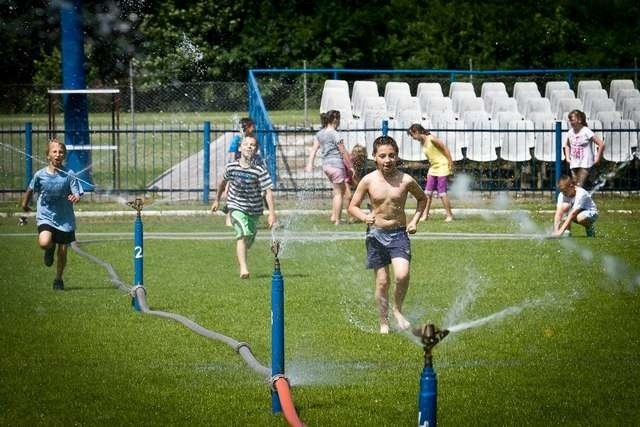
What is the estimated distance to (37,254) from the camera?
19.0 m

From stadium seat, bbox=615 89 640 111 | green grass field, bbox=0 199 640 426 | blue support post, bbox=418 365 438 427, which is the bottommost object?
green grass field, bbox=0 199 640 426

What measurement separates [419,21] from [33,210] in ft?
63.9

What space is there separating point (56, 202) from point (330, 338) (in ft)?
16.2

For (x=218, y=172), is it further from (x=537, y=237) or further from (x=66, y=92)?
(x=537, y=237)

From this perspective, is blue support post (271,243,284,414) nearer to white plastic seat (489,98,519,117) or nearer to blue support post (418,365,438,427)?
blue support post (418,365,438,427)

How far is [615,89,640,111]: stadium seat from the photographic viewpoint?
3077 centimetres

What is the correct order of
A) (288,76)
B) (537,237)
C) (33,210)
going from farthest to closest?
(288,76) < (33,210) < (537,237)

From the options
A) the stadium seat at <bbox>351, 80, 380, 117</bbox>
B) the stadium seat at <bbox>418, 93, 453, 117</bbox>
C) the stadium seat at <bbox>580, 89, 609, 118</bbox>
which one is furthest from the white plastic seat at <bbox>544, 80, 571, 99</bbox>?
the stadium seat at <bbox>351, 80, 380, 117</bbox>

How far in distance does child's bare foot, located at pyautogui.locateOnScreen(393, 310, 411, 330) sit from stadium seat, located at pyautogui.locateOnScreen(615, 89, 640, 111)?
19688 mm

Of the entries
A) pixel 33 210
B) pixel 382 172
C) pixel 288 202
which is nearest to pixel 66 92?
pixel 33 210

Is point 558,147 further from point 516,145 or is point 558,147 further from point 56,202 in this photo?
point 56,202

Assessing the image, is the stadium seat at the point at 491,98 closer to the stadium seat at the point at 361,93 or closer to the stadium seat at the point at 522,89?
the stadium seat at the point at 522,89

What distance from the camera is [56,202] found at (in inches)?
603

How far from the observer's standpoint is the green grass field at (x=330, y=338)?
8844 mm
